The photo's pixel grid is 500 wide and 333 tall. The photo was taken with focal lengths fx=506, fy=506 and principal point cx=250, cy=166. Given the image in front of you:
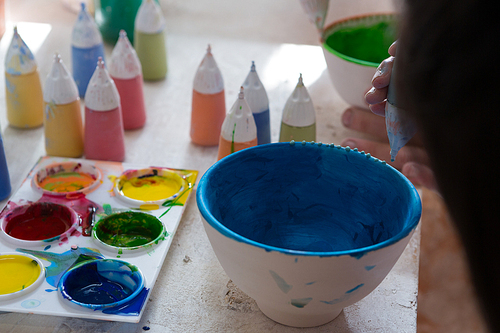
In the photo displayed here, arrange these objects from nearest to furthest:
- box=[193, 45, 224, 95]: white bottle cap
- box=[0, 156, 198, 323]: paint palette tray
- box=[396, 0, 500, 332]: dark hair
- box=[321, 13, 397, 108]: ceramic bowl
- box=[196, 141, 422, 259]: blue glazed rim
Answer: box=[396, 0, 500, 332]: dark hair
box=[196, 141, 422, 259]: blue glazed rim
box=[0, 156, 198, 323]: paint palette tray
box=[193, 45, 224, 95]: white bottle cap
box=[321, 13, 397, 108]: ceramic bowl

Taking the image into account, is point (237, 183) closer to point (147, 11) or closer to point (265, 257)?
point (265, 257)

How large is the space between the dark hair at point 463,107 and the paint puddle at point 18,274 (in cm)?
54

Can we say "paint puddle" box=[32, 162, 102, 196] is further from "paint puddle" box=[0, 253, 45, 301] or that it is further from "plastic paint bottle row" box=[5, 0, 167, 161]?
"paint puddle" box=[0, 253, 45, 301]

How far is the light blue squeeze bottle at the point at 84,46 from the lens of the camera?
42.9 inches

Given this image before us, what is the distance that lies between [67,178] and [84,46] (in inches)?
14.0

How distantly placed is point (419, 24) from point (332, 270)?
11.5 inches

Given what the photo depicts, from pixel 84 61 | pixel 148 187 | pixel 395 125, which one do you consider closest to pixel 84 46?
pixel 84 61

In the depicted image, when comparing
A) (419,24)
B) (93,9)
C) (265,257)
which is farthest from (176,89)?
(419,24)

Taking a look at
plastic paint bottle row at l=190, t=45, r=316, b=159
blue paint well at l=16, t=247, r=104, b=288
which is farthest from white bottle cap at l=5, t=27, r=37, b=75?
blue paint well at l=16, t=247, r=104, b=288

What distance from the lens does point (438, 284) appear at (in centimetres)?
133

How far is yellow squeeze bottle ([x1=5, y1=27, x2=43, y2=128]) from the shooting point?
97 cm

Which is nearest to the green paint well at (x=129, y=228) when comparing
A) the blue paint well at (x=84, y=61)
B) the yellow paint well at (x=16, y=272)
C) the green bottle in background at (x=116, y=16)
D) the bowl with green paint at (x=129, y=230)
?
the bowl with green paint at (x=129, y=230)

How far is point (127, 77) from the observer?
1002mm

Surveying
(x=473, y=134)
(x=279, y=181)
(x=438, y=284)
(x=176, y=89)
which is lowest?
(x=438, y=284)
